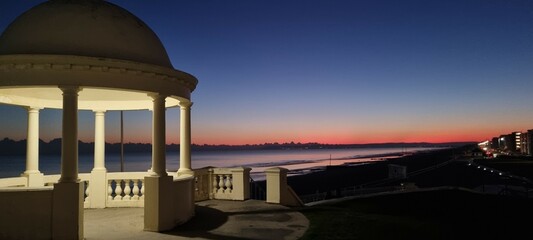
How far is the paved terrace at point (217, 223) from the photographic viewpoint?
35.7 feet

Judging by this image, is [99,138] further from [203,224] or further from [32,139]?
[203,224]

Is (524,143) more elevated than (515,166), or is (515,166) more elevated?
(524,143)

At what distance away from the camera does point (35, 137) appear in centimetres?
1418

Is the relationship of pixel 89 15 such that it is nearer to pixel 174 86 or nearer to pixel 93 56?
pixel 93 56

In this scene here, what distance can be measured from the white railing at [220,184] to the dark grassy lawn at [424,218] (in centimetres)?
312

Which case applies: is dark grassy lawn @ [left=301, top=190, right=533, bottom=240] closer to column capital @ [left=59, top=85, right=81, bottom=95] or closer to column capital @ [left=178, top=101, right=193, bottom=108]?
column capital @ [left=178, top=101, right=193, bottom=108]

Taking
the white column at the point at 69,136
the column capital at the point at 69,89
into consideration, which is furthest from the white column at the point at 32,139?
the column capital at the point at 69,89

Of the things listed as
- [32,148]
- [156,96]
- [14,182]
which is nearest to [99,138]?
[32,148]

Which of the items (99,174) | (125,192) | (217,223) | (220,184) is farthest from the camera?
(220,184)

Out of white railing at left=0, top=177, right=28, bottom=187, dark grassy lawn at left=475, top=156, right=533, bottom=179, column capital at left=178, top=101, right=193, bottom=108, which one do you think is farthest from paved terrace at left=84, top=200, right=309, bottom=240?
dark grassy lawn at left=475, top=156, right=533, bottom=179

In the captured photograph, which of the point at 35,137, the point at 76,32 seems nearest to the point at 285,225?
the point at 76,32

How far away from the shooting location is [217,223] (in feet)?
40.9

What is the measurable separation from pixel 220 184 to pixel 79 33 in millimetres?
8700

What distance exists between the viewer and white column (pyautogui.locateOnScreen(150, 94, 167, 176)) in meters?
11.9
